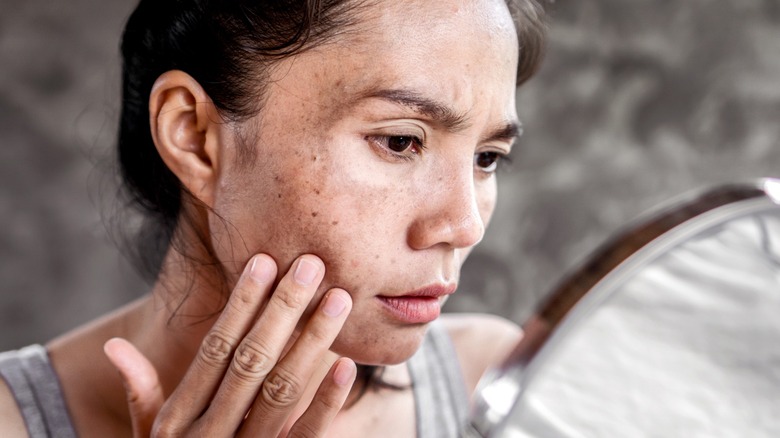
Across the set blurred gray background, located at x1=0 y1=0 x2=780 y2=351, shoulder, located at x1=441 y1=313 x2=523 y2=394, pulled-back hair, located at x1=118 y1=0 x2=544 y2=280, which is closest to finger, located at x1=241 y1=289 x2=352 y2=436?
pulled-back hair, located at x1=118 y1=0 x2=544 y2=280

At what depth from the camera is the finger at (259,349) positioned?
27.8 inches

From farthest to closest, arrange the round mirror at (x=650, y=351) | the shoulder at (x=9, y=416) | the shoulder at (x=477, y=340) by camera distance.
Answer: the shoulder at (x=477, y=340), the shoulder at (x=9, y=416), the round mirror at (x=650, y=351)

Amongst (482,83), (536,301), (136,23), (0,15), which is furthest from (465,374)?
(0,15)

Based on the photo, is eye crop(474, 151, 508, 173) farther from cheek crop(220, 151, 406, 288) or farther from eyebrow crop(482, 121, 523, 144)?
cheek crop(220, 151, 406, 288)

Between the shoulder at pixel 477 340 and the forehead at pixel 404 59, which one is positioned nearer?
the forehead at pixel 404 59

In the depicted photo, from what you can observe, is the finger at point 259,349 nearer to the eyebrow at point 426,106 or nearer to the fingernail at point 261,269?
the fingernail at point 261,269

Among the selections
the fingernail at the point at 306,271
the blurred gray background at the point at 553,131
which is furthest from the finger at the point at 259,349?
the blurred gray background at the point at 553,131

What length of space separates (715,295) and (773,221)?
5 centimetres

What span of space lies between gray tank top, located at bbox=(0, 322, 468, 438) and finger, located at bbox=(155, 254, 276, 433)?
21 centimetres

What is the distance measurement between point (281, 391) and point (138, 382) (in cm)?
14

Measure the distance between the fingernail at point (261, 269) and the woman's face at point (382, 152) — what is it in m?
0.02

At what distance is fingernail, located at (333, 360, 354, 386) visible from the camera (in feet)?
2.34

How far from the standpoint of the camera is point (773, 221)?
0.37 meters

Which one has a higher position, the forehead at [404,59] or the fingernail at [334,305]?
the forehead at [404,59]
